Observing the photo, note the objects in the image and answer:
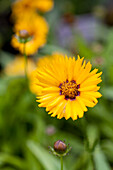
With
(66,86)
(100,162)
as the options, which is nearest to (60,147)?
(66,86)

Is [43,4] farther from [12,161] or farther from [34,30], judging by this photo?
[12,161]

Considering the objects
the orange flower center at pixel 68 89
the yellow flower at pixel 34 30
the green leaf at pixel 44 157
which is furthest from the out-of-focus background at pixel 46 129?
the orange flower center at pixel 68 89

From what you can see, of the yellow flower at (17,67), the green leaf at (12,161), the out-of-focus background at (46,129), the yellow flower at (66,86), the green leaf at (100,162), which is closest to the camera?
the yellow flower at (66,86)

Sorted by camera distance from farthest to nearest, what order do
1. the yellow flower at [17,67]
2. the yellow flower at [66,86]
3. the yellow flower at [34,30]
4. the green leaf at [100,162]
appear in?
the yellow flower at [17,67] → the yellow flower at [34,30] → the green leaf at [100,162] → the yellow flower at [66,86]

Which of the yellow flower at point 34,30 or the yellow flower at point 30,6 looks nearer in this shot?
the yellow flower at point 34,30

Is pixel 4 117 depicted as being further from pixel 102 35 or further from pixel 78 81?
pixel 102 35

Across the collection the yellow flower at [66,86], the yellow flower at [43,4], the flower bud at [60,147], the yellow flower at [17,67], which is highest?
the yellow flower at [43,4]

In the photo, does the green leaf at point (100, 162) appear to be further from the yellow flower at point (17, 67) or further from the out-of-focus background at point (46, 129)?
the yellow flower at point (17, 67)
